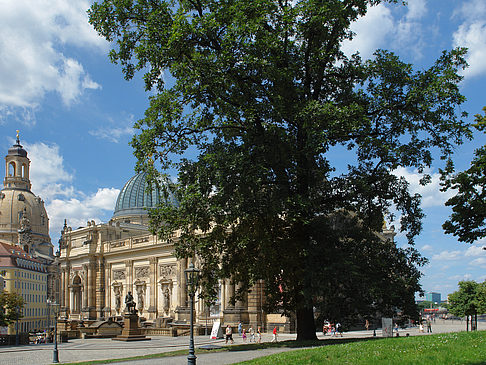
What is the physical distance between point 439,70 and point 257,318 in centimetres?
3011

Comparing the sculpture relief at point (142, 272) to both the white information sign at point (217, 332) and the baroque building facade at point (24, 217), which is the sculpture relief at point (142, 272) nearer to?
the white information sign at point (217, 332)

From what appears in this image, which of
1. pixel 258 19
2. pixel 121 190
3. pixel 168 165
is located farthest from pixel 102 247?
pixel 258 19

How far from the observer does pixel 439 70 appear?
69.7 feet

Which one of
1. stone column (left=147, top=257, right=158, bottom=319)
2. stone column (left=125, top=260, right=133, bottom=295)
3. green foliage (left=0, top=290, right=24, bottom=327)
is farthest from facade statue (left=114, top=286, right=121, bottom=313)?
green foliage (left=0, top=290, right=24, bottom=327)

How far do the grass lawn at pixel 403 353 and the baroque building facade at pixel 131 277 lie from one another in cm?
2887

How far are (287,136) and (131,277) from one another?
157ft

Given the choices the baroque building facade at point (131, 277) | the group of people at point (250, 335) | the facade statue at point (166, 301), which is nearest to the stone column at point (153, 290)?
the baroque building facade at point (131, 277)

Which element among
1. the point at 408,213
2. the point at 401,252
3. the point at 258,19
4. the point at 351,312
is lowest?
the point at 351,312

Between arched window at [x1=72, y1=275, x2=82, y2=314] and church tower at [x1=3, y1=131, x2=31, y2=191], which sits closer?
arched window at [x1=72, y1=275, x2=82, y2=314]

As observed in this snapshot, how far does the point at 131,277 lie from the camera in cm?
6372

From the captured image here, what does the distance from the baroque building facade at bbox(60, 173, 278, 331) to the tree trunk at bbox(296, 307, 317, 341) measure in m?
21.9

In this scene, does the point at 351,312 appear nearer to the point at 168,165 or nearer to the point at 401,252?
the point at 401,252

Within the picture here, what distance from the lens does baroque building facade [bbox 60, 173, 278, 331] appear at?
1948 inches

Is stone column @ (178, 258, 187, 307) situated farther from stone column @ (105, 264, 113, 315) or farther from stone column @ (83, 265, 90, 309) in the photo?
stone column @ (83, 265, 90, 309)
